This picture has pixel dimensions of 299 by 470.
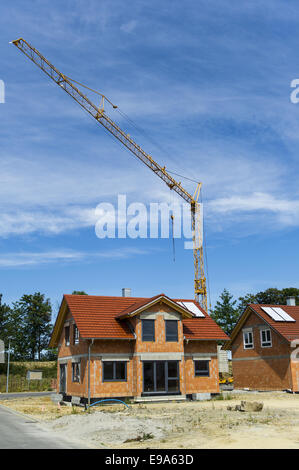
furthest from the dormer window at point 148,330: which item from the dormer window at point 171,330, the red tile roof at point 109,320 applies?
the dormer window at point 171,330

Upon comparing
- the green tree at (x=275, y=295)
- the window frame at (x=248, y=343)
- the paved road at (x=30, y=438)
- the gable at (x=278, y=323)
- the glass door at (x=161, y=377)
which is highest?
the green tree at (x=275, y=295)

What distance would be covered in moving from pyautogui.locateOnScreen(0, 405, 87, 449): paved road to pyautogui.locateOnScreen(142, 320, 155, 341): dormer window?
37.9 feet

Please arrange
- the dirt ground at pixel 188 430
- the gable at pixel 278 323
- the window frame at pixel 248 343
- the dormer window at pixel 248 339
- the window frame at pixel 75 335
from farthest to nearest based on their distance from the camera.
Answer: the dormer window at pixel 248 339
the window frame at pixel 248 343
the gable at pixel 278 323
the window frame at pixel 75 335
the dirt ground at pixel 188 430

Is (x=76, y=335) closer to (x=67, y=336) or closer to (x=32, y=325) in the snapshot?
(x=67, y=336)

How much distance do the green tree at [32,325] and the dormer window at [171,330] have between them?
189 ft

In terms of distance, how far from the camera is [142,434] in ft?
51.9

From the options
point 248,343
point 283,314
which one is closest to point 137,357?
point 248,343

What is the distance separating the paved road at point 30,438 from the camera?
14.2m

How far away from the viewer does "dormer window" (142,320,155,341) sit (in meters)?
31.7

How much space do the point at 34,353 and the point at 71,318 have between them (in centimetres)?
5812

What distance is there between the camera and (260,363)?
135 ft

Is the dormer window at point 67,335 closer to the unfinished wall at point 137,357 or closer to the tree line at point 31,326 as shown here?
the unfinished wall at point 137,357
